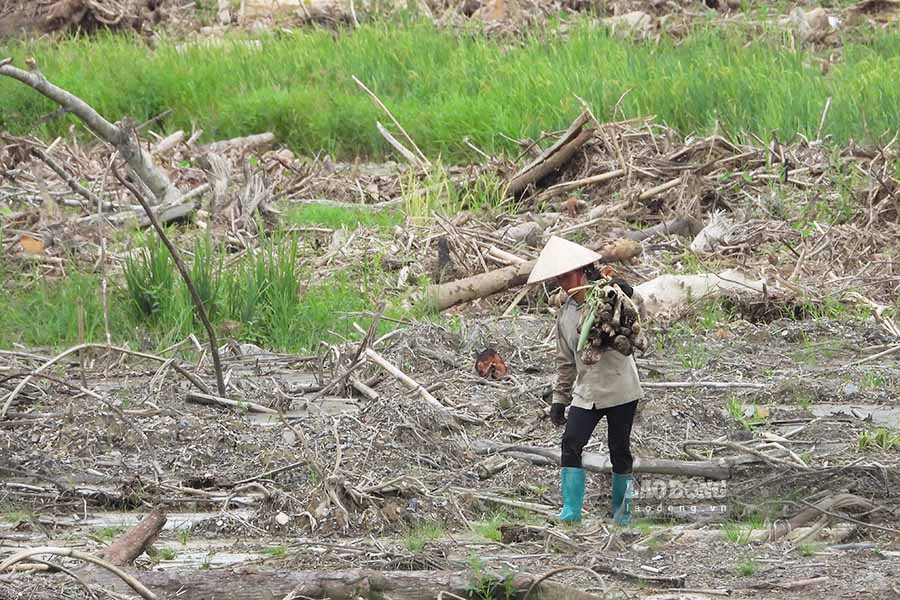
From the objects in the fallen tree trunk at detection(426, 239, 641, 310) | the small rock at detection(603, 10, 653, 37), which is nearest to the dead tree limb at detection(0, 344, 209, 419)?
the fallen tree trunk at detection(426, 239, 641, 310)

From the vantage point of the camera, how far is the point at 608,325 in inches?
231

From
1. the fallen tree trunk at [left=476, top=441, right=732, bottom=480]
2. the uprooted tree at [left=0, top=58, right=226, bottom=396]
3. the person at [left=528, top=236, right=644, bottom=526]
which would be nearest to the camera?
the person at [left=528, top=236, right=644, bottom=526]

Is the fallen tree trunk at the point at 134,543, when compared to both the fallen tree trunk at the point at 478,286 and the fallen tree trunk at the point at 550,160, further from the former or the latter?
the fallen tree trunk at the point at 550,160

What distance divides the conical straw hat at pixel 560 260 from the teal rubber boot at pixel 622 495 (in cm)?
84

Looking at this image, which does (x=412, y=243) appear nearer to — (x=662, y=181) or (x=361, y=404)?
(x=662, y=181)

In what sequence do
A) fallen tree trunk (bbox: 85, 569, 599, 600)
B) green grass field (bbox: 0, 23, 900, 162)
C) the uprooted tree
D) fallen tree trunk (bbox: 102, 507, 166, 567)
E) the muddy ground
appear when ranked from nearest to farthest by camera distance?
fallen tree trunk (bbox: 85, 569, 599, 600), fallen tree trunk (bbox: 102, 507, 166, 567), the muddy ground, the uprooted tree, green grass field (bbox: 0, 23, 900, 162)

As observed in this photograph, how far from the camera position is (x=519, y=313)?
10.1m

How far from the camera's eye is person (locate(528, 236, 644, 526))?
19.5 feet

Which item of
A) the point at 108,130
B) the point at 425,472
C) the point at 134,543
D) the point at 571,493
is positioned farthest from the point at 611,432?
the point at 108,130

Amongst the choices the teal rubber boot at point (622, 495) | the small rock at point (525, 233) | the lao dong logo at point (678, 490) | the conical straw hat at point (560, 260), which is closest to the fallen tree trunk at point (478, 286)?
the small rock at point (525, 233)

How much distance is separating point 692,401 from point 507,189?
5.28m

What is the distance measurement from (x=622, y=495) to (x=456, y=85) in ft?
33.1

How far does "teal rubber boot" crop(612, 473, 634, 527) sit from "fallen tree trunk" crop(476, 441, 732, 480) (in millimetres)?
139

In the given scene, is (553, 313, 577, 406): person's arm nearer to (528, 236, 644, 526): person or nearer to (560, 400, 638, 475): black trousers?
(528, 236, 644, 526): person
